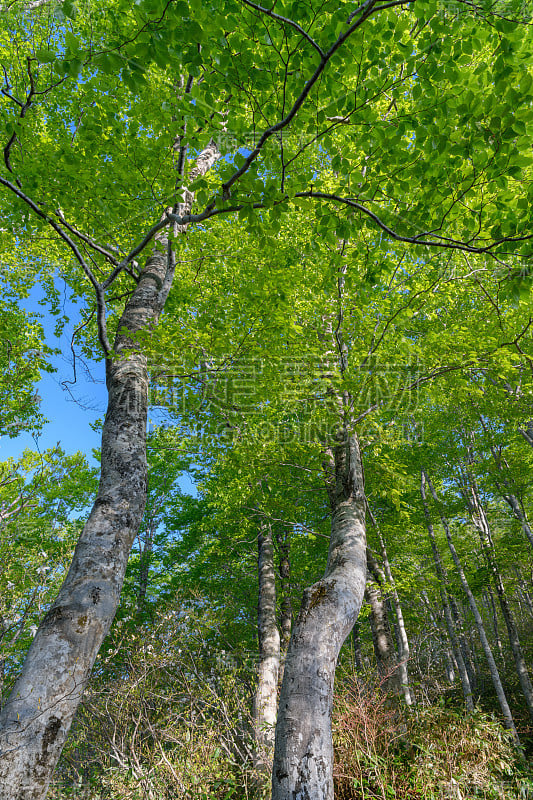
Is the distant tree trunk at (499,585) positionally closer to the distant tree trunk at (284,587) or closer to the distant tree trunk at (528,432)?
the distant tree trunk at (528,432)

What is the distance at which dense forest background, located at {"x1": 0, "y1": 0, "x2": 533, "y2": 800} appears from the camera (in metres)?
3.26

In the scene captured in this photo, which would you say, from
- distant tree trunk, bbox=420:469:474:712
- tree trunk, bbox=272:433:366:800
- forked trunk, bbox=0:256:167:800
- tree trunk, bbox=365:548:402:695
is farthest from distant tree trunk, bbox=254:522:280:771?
distant tree trunk, bbox=420:469:474:712

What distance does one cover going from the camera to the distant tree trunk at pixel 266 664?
5.53 m

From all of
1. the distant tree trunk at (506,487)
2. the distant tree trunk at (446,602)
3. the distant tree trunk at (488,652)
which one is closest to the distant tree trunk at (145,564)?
the distant tree trunk at (446,602)

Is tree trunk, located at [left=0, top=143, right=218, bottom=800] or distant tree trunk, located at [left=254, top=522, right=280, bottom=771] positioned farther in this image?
distant tree trunk, located at [left=254, top=522, right=280, bottom=771]

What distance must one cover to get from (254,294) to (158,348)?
199cm

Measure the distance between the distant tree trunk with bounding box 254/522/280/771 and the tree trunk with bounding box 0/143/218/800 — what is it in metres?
3.62

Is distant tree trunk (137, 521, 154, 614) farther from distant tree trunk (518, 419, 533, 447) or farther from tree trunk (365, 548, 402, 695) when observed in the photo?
distant tree trunk (518, 419, 533, 447)

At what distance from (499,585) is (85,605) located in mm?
12914

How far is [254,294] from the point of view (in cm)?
602

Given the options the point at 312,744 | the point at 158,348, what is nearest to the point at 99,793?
the point at 312,744

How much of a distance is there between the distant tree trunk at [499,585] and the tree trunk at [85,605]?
11.7 m

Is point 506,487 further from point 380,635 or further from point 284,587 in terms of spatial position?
point 284,587

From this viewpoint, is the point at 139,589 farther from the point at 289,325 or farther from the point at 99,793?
the point at 289,325
